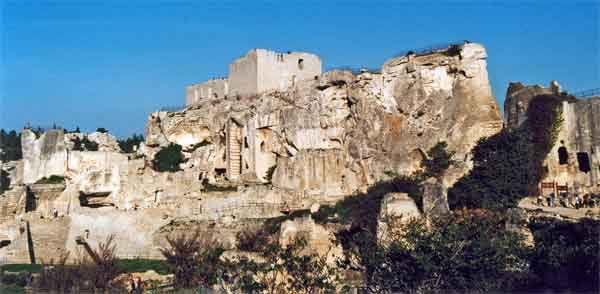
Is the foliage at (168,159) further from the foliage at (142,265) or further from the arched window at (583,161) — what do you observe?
the arched window at (583,161)

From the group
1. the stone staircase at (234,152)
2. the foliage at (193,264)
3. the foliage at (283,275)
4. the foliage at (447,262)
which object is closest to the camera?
the foliage at (283,275)

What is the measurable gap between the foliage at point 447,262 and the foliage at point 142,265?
10.8 meters

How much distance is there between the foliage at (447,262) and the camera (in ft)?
70.8

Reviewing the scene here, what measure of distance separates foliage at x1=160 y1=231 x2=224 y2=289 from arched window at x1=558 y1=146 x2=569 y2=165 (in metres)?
16.6

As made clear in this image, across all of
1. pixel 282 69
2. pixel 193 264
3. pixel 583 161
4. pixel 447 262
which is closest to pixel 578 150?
pixel 583 161

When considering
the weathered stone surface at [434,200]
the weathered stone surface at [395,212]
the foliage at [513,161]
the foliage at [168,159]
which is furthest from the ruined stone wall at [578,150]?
the foliage at [168,159]

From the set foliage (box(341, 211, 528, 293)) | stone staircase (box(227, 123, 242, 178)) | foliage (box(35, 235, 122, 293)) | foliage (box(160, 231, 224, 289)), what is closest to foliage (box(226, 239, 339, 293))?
foliage (box(341, 211, 528, 293))

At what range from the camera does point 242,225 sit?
125 feet

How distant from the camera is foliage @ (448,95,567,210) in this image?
115 ft

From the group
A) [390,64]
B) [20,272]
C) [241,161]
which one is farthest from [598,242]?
[241,161]

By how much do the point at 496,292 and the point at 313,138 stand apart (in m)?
24.3

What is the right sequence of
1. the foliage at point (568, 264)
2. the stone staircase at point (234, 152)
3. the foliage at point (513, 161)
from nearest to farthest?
the foliage at point (568, 264) < the foliage at point (513, 161) < the stone staircase at point (234, 152)

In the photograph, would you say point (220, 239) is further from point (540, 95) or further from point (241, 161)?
point (540, 95)

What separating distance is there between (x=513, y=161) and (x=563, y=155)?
97.0 inches
